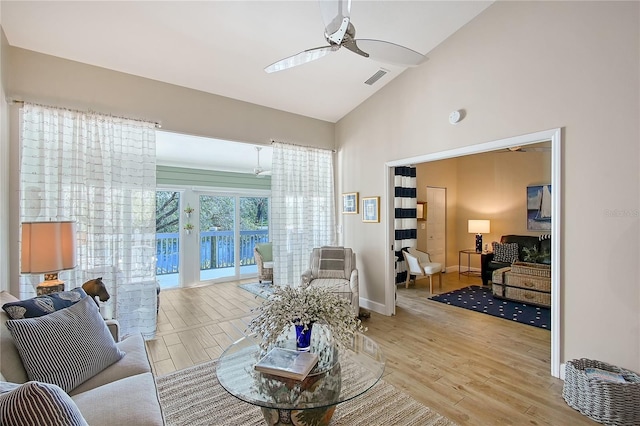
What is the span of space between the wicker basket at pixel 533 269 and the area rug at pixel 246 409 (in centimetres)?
322

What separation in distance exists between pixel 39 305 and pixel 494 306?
5.08 meters

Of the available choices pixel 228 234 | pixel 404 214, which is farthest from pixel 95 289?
pixel 404 214

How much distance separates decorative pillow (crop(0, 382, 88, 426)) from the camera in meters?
0.76

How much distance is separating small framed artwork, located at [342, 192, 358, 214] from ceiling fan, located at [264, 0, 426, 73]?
2.37m

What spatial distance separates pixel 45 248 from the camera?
210cm

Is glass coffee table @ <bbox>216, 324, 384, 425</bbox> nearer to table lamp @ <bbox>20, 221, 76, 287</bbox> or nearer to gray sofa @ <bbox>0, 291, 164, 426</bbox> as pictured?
gray sofa @ <bbox>0, 291, 164, 426</bbox>

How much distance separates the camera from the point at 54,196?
2801 millimetres

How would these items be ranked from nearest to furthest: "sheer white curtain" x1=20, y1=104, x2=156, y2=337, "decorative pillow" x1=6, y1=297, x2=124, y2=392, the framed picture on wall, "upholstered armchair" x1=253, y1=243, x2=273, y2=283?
"decorative pillow" x1=6, y1=297, x2=124, y2=392 < "sheer white curtain" x1=20, y1=104, x2=156, y2=337 < the framed picture on wall < "upholstered armchair" x1=253, y1=243, x2=273, y2=283

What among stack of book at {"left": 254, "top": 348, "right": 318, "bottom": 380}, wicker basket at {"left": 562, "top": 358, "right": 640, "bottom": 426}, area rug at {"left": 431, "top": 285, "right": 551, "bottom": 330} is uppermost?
stack of book at {"left": 254, "top": 348, "right": 318, "bottom": 380}

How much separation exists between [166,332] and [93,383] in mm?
2055

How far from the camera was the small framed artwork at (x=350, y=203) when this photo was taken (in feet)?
14.8

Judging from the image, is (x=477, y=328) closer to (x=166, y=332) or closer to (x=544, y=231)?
(x=544, y=231)

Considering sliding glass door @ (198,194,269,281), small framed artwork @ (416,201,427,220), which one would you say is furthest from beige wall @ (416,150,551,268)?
sliding glass door @ (198,194,269,281)

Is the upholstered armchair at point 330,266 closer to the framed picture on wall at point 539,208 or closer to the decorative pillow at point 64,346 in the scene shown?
the decorative pillow at point 64,346
